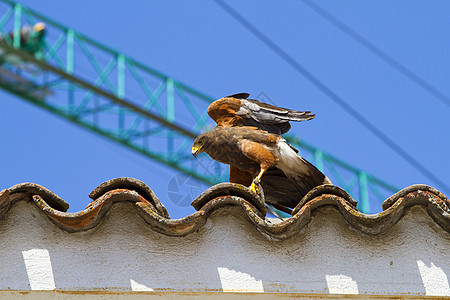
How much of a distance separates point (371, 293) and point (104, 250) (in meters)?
1.45

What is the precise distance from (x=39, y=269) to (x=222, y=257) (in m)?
0.97

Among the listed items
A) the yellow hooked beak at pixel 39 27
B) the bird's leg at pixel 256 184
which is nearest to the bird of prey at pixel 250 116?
the bird's leg at pixel 256 184

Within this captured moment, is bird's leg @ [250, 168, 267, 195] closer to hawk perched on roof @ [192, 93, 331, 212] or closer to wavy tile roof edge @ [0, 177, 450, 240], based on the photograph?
hawk perched on roof @ [192, 93, 331, 212]

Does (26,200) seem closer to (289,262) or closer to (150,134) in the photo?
(289,262)

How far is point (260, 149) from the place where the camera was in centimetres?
539

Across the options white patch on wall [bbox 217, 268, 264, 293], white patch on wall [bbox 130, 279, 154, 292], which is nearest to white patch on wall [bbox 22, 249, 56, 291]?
white patch on wall [bbox 130, 279, 154, 292]

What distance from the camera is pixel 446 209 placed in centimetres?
471

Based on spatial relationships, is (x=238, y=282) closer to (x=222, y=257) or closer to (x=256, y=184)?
(x=222, y=257)

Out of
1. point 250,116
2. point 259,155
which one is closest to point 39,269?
point 259,155

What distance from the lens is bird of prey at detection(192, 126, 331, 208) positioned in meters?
5.39

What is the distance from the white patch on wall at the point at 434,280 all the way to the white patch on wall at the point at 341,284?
39cm

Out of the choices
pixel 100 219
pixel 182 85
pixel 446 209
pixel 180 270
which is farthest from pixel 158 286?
pixel 182 85

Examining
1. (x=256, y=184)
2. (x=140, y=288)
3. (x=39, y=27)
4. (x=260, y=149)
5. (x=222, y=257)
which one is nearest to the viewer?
(x=140, y=288)

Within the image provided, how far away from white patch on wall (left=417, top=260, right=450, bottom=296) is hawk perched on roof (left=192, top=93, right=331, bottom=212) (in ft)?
3.21
